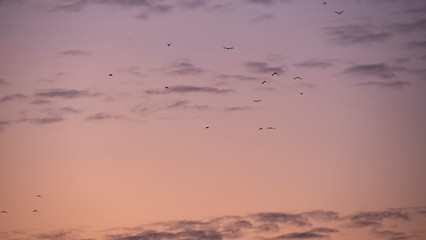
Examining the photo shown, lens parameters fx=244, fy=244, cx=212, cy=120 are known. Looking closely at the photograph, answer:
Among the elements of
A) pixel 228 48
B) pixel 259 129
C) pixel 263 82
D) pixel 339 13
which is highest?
pixel 339 13

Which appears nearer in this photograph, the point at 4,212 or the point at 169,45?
the point at 169,45

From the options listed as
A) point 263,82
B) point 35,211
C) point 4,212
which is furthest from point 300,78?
point 4,212

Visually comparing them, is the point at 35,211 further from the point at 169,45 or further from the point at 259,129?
the point at 259,129

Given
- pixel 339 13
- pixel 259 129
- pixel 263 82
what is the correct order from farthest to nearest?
pixel 259 129, pixel 263 82, pixel 339 13

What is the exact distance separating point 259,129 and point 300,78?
807 inches

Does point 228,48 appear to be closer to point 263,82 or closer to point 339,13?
point 263,82

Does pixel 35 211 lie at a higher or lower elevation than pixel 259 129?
lower

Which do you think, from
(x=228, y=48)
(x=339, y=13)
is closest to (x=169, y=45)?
(x=228, y=48)

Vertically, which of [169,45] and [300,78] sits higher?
[169,45]

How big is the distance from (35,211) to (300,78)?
9730 cm

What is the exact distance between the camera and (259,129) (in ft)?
266

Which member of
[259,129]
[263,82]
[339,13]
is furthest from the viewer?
[259,129]

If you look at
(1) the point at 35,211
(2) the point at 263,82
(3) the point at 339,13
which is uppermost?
(3) the point at 339,13

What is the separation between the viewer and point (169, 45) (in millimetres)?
70812
